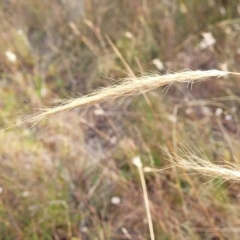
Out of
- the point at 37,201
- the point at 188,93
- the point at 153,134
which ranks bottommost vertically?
the point at 188,93

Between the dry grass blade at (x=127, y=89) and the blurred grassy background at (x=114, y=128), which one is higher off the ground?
the dry grass blade at (x=127, y=89)

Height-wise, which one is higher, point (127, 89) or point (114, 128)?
point (127, 89)

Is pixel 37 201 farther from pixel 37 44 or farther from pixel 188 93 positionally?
pixel 37 44

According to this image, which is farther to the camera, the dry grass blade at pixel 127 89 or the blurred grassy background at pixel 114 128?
the blurred grassy background at pixel 114 128

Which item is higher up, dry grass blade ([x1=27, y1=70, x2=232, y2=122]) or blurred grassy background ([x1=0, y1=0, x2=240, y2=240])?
dry grass blade ([x1=27, y1=70, x2=232, y2=122])

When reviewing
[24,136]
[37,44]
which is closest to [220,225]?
[24,136]

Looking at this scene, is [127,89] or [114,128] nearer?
[127,89]

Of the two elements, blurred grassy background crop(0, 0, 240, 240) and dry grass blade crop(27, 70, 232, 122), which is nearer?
dry grass blade crop(27, 70, 232, 122)

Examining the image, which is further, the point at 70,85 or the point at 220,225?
the point at 70,85
